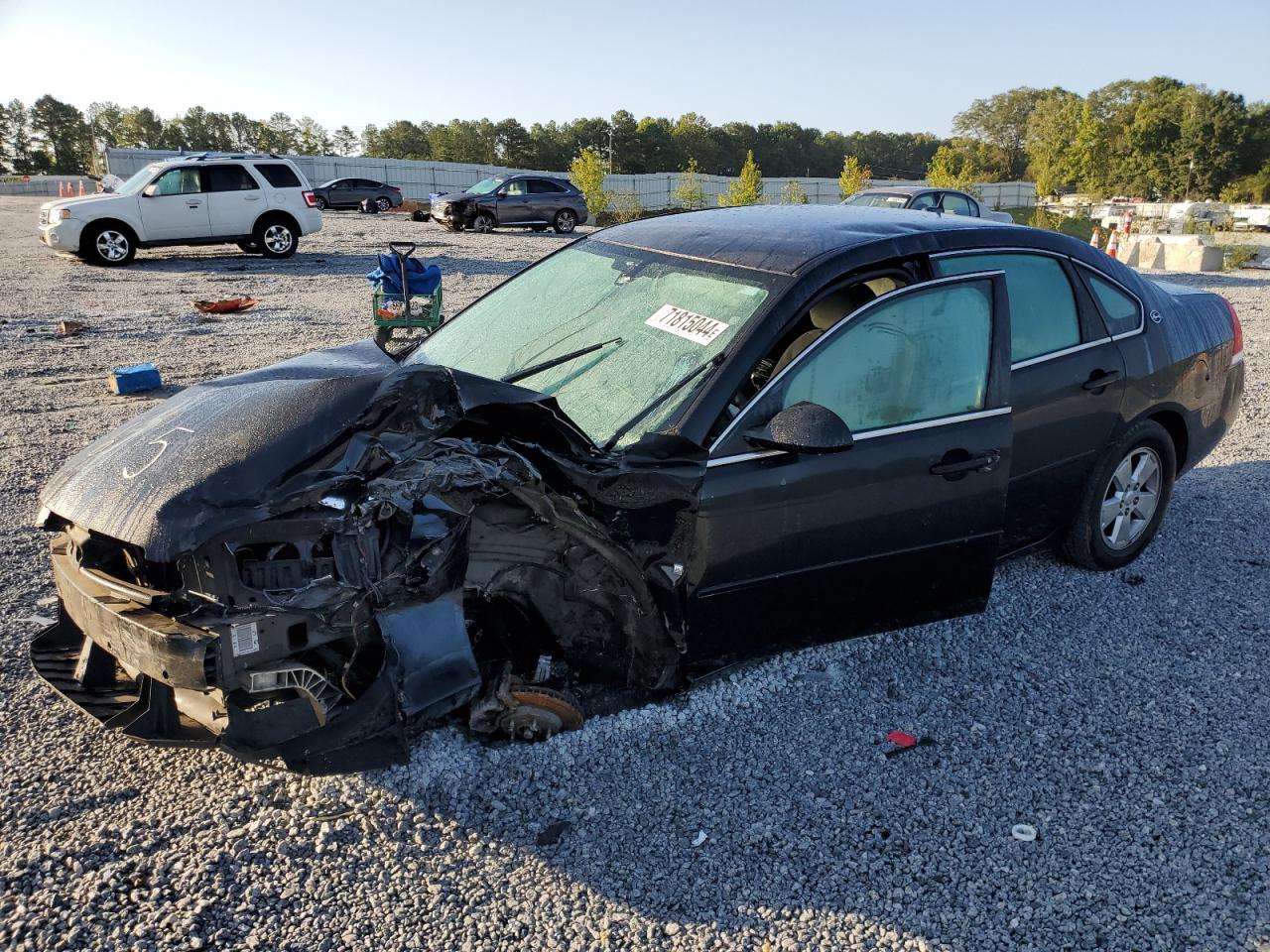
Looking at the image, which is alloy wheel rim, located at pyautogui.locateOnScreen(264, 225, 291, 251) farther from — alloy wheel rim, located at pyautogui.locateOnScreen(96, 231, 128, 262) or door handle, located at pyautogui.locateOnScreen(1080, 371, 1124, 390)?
door handle, located at pyautogui.locateOnScreen(1080, 371, 1124, 390)

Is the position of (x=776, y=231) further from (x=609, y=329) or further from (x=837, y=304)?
(x=609, y=329)

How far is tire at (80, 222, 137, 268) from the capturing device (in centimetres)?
1560

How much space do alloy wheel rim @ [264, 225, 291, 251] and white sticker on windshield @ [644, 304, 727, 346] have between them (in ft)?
52.8

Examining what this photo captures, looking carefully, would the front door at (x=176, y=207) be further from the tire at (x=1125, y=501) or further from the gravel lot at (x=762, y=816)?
Result: the tire at (x=1125, y=501)

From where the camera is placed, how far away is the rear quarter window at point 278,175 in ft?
55.4

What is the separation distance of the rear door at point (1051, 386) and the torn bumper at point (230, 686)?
243cm

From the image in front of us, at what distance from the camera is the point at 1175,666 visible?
11.6 ft

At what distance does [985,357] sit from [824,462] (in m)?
0.87

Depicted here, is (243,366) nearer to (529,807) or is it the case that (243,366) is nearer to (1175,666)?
(529,807)

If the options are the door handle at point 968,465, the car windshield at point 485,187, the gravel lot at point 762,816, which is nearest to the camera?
the gravel lot at point 762,816

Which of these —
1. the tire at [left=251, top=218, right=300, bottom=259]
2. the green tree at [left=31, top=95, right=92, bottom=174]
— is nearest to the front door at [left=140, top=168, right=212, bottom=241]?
the tire at [left=251, top=218, right=300, bottom=259]

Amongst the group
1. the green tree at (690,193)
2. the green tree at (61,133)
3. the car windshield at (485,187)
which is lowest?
the car windshield at (485,187)

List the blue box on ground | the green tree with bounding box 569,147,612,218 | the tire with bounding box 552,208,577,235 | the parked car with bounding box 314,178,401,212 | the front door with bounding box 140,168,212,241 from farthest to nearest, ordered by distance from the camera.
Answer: the green tree with bounding box 569,147,612,218, the parked car with bounding box 314,178,401,212, the tire with bounding box 552,208,577,235, the front door with bounding box 140,168,212,241, the blue box on ground

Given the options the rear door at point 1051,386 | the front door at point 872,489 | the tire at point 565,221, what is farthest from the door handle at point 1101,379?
the tire at point 565,221
